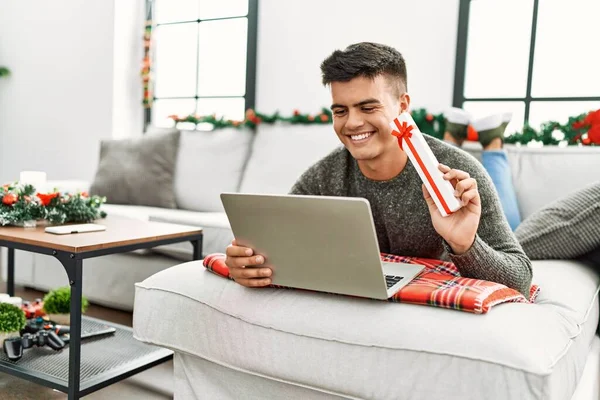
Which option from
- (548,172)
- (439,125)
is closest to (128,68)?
(439,125)

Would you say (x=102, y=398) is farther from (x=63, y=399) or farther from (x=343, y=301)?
(x=343, y=301)

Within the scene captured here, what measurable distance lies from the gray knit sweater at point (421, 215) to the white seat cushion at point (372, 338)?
12 centimetres

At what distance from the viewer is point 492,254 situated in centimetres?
117

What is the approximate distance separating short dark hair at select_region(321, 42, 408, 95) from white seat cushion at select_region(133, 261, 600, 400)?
20.4 inches

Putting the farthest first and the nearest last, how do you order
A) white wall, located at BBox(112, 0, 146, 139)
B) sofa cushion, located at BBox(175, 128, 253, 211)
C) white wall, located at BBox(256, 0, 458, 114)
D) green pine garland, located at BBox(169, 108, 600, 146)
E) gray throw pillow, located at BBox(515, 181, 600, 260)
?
white wall, located at BBox(112, 0, 146, 139) → sofa cushion, located at BBox(175, 128, 253, 211) → white wall, located at BBox(256, 0, 458, 114) → green pine garland, located at BBox(169, 108, 600, 146) → gray throw pillow, located at BBox(515, 181, 600, 260)

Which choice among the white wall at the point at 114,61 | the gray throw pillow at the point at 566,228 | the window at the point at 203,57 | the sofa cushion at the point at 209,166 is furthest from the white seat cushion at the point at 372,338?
the window at the point at 203,57

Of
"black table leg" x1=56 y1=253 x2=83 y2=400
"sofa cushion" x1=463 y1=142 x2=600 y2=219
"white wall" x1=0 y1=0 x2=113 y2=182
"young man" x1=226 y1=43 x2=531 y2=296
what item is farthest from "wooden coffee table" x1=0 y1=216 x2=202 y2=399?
"white wall" x1=0 y1=0 x2=113 y2=182

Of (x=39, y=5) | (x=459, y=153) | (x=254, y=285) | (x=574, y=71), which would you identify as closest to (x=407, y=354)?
(x=254, y=285)

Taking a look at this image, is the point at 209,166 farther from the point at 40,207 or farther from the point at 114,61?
the point at 114,61

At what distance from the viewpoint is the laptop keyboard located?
112cm

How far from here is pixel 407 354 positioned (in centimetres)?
101

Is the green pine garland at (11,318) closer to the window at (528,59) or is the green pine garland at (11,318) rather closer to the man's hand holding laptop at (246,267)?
the man's hand holding laptop at (246,267)

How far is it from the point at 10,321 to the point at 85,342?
249 mm

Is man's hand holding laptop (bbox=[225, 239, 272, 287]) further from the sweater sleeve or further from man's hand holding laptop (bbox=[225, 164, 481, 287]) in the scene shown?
the sweater sleeve
